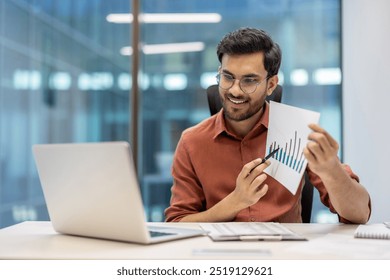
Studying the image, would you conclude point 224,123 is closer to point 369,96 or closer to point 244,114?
point 244,114

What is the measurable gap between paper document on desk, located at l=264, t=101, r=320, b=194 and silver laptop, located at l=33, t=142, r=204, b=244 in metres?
0.30

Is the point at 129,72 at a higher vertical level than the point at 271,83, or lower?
higher

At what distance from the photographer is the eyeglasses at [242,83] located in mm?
1732

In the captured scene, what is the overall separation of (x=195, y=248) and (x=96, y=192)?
25 centimetres

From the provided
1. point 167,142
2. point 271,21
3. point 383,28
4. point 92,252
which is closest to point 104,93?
point 167,142

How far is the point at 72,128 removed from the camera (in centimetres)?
369

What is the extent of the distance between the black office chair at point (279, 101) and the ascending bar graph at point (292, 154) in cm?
48

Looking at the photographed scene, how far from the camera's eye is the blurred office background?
3459mm

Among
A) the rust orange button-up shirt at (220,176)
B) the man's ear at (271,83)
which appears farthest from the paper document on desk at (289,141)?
the man's ear at (271,83)

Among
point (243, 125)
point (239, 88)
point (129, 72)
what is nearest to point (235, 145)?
Answer: point (243, 125)

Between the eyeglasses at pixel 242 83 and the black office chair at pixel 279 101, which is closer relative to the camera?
the eyeglasses at pixel 242 83

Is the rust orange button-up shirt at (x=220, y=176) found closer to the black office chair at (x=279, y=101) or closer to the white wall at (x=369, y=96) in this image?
the black office chair at (x=279, y=101)

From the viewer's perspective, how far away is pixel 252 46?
5.80 feet
